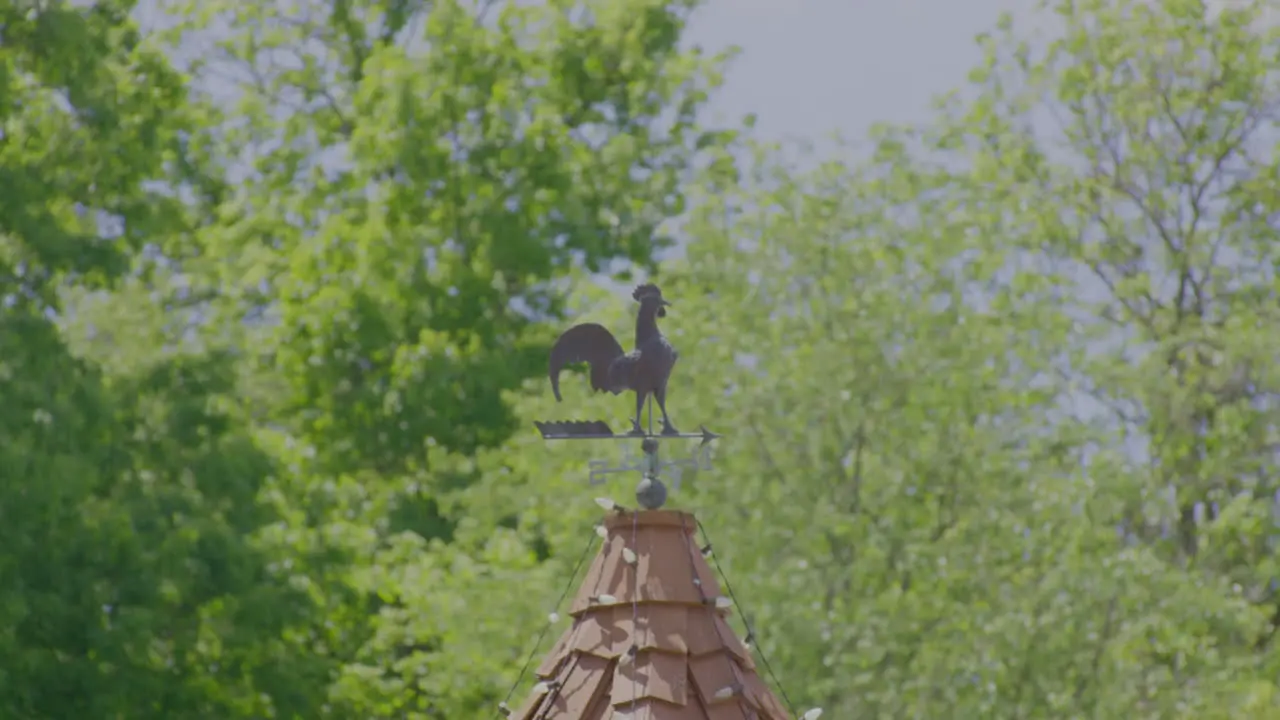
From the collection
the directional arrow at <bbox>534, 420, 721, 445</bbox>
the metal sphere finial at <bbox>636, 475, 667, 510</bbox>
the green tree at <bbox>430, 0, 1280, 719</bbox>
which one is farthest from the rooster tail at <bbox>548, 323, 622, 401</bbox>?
the green tree at <bbox>430, 0, 1280, 719</bbox>

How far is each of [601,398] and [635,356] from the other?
369 inches

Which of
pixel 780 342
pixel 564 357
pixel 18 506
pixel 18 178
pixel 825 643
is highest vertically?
pixel 18 178

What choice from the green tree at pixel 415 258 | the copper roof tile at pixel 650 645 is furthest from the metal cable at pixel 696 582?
the green tree at pixel 415 258

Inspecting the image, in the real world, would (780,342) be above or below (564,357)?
above

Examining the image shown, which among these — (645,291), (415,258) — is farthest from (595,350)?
(415,258)

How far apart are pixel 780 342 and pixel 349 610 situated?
462 cm

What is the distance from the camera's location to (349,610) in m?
17.8

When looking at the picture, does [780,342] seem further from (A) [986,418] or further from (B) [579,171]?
(B) [579,171]

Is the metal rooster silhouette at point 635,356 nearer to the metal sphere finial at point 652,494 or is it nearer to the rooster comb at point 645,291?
the rooster comb at point 645,291

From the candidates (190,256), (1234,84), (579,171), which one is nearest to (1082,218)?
(1234,84)

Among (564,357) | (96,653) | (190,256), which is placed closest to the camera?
(564,357)

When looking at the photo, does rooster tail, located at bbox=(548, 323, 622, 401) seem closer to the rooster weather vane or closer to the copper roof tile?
the rooster weather vane

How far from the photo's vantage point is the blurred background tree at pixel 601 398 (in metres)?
14.5

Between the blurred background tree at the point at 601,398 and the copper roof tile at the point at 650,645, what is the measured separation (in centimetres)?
751
